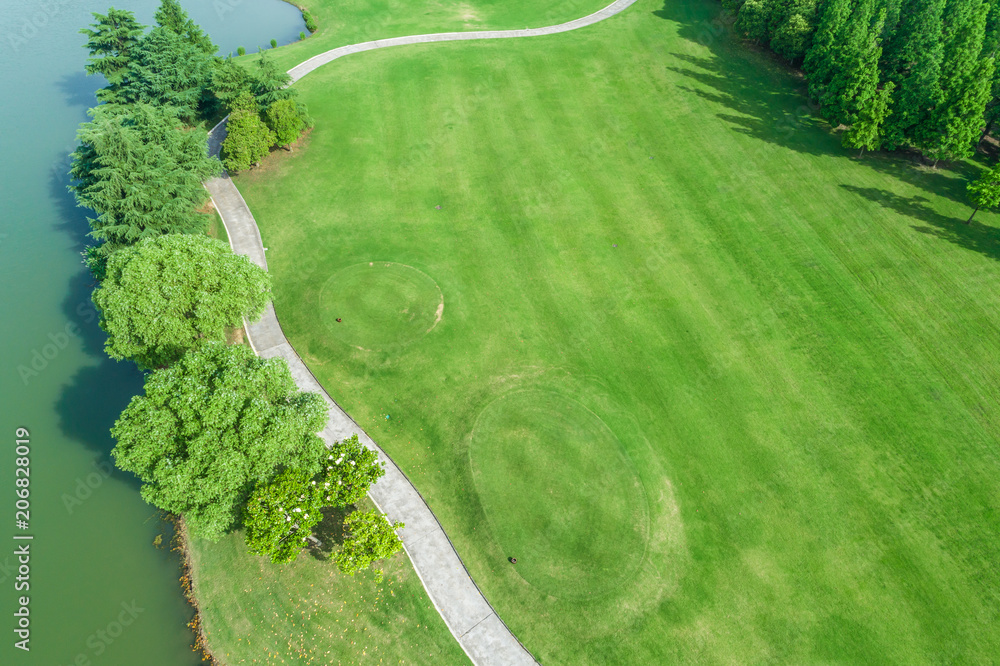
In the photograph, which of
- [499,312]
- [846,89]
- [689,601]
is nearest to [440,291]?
[499,312]

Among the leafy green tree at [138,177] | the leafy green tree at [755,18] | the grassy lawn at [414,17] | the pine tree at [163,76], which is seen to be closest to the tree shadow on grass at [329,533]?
the leafy green tree at [138,177]

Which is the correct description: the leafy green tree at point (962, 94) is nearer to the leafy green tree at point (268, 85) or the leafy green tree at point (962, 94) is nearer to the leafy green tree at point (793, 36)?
the leafy green tree at point (793, 36)

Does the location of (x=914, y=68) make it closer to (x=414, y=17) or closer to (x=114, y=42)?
(x=414, y=17)

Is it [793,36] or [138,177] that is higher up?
[793,36]

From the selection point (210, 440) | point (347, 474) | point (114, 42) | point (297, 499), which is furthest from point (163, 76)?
point (297, 499)

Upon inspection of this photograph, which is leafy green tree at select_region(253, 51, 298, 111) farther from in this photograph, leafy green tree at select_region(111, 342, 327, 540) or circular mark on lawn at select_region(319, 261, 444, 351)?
leafy green tree at select_region(111, 342, 327, 540)

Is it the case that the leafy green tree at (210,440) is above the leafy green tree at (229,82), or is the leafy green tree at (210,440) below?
below

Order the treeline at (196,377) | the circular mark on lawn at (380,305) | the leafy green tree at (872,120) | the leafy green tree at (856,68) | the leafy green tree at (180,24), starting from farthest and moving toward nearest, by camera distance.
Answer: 1. the leafy green tree at (180,24)
2. the leafy green tree at (856,68)
3. the leafy green tree at (872,120)
4. the circular mark on lawn at (380,305)
5. the treeline at (196,377)
